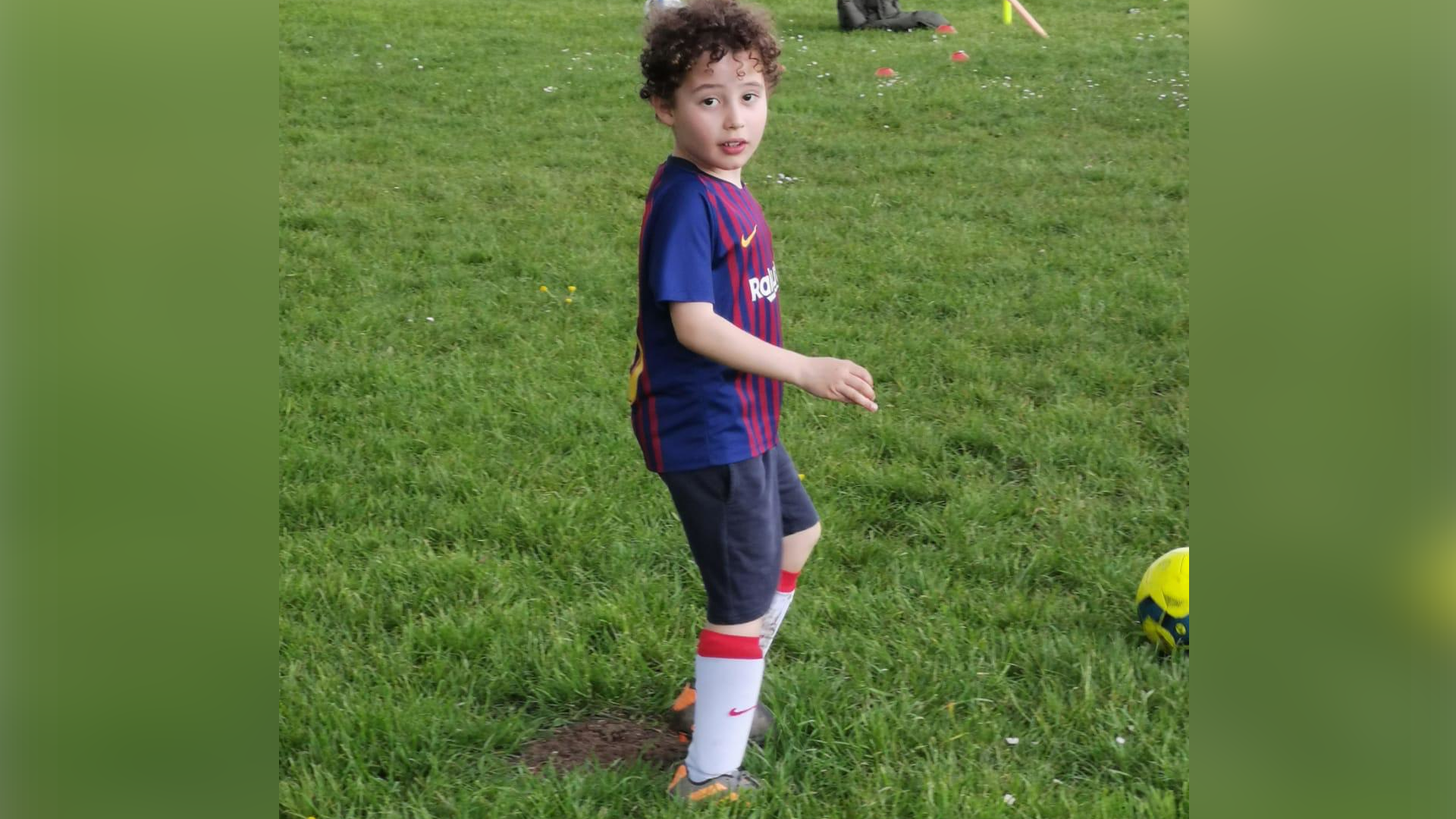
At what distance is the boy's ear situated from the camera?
2310 millimetres

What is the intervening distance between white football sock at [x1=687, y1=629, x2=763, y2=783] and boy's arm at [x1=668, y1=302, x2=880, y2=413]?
545 millimetres

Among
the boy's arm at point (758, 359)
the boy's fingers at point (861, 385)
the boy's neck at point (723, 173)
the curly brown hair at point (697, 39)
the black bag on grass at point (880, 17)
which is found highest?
the black bag on grass at point (880, 17)

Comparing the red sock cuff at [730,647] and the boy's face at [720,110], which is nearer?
the boy's face at [720,110]

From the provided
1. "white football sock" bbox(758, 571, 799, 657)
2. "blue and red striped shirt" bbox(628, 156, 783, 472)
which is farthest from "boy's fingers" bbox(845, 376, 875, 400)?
"white football sock" bbox(758, 571, 799, 657)

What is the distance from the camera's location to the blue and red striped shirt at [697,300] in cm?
220

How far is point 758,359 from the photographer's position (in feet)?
7.16

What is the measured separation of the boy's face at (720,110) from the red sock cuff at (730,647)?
2.81 ft

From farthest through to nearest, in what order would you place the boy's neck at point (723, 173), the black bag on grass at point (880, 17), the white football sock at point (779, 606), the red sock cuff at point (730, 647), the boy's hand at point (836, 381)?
the black bag on grass at point (880, 17)
the white football sock at point (779, 606)
the red sock cuff at point (730, 647)
the boy's neck at point (723, 173)
the boy's hand at point (836, 381)

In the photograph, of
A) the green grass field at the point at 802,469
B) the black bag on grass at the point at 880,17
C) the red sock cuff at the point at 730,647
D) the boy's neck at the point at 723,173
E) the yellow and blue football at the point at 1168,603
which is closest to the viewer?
the boy's neck at the point at 723,173

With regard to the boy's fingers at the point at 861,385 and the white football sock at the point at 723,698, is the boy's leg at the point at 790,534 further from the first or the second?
the boy's fingers at the point at 861,385

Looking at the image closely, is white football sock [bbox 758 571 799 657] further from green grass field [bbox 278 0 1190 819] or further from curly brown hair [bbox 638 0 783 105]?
curly brown hair [bbox 638 0 783 105]

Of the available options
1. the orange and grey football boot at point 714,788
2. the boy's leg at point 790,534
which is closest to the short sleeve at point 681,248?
the boy's leg at point 790,534
